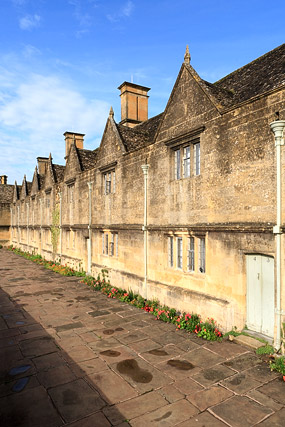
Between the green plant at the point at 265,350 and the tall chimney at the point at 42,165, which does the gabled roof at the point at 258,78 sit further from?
the tall chimney at the point at 42,165

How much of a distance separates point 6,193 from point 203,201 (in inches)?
1640

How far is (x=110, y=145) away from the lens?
14.3m

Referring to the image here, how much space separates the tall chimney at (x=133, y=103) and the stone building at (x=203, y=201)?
17.9 ft

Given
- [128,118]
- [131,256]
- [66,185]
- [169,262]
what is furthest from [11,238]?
[169,262]

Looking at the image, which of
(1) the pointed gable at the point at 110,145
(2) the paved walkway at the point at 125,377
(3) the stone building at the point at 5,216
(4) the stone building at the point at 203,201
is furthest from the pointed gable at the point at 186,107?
(3) the stone building at the point at 5,216

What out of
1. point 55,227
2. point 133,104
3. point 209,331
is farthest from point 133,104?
point 209,331

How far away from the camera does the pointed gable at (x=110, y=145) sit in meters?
13.5

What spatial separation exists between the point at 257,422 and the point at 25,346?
571cm

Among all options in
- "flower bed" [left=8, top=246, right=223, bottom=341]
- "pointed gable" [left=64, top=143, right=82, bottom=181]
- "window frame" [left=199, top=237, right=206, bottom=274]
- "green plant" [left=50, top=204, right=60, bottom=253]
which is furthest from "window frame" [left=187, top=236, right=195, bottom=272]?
"green plant" [left=50, top=204, right=60, bottom=253]

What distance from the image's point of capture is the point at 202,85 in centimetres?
877

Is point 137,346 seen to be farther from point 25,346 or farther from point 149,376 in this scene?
point 25,346

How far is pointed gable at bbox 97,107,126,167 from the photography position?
44.4ft

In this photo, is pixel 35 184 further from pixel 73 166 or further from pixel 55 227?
pixel 73 166

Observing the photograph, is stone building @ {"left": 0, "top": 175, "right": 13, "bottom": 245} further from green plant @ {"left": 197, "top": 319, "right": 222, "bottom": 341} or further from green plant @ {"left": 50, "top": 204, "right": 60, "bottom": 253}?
green plant @ {"left": 197, "top": 319, "right": 222, "bottom": 341}
